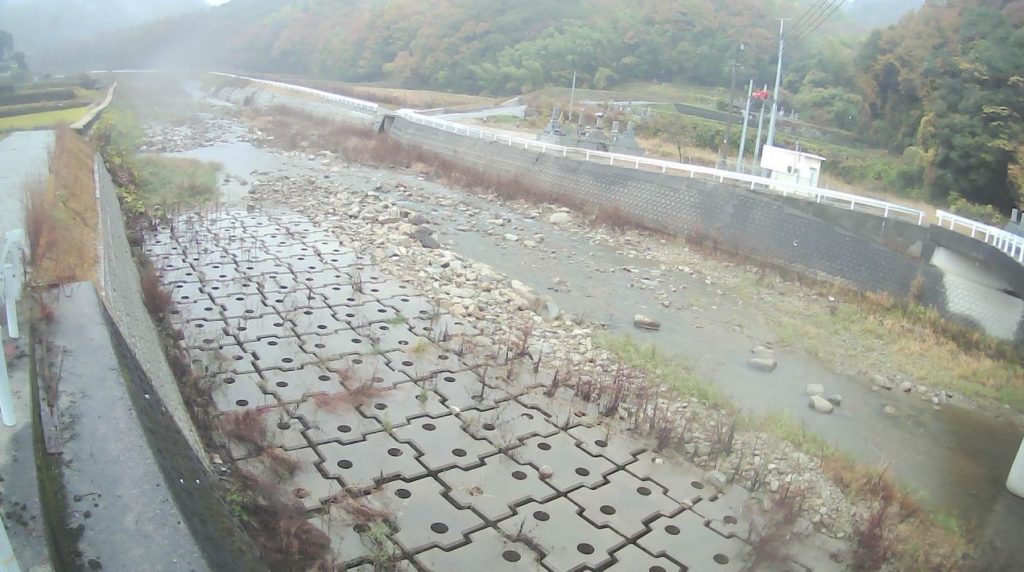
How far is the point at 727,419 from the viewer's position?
→ 8461 mm

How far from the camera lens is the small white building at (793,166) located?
714 inches

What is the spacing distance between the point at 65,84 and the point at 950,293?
62.8ft

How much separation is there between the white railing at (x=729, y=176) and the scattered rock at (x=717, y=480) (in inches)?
402

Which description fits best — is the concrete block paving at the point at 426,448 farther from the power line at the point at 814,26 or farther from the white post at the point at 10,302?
the power line at the point at 814,26

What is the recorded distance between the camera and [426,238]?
49.3 feet

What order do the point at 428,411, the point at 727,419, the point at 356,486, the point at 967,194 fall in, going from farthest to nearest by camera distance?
the point at 967,194, the point at 727,419, the point at 428,411, the point at 356,486

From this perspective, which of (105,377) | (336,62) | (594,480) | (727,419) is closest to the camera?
(105,377)

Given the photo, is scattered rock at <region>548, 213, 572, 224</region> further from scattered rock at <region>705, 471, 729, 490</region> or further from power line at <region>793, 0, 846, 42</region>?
power line at <region>793, 0, 846, 42</region>

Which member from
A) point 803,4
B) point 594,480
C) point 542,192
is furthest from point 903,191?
point 803,4

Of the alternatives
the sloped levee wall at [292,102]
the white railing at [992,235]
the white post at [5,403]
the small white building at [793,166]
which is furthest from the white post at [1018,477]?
the sloped levee wall at [292,102]

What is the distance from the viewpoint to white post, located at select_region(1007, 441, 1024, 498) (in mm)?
8023

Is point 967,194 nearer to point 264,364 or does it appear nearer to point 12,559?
point 264,364

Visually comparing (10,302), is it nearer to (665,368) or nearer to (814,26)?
(665,368)

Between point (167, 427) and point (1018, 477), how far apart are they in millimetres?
8491
